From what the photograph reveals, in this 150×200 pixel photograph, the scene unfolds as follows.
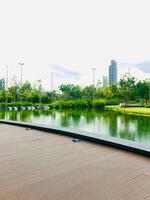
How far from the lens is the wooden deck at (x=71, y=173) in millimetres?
1590

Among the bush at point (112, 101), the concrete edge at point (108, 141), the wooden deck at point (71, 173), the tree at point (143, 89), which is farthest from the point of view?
the bush at point (112, 101)

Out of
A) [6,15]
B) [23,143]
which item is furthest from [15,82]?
[23,143]

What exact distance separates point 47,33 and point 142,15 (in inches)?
222

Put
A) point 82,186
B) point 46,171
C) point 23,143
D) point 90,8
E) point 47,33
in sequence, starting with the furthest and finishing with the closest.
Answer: point 47,33, point 90,8, point 23,143, point 46,171, point 82,186

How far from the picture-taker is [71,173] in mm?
1980

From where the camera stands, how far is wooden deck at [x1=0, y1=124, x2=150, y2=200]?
1.59 metres

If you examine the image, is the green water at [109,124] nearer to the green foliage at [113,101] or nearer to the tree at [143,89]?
the tree at [143,89]

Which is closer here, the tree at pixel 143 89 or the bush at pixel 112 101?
the tree at pixel 143 89

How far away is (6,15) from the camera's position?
8.55 meters

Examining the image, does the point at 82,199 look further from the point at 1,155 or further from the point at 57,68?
the point at 57,68

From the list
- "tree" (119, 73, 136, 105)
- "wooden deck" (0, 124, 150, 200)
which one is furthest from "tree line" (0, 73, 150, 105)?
"wooden deck" (0, 124, 150, 200)

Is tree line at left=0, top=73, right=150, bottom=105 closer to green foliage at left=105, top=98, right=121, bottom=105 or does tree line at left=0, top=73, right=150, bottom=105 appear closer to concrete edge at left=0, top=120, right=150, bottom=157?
green foliage at left=105, top=98, right=121, bottom=105

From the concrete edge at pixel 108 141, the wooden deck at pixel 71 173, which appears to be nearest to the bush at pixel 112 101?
the concrete edge at pixel 108 141

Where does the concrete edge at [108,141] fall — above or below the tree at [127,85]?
below
